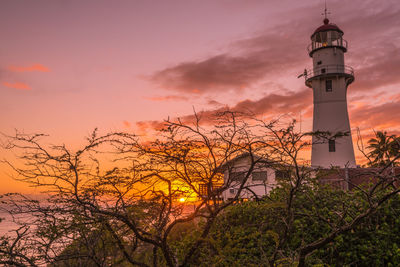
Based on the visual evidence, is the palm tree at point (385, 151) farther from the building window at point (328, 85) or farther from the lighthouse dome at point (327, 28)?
the lighthouse dome at point (327, 28)

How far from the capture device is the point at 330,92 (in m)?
26.0

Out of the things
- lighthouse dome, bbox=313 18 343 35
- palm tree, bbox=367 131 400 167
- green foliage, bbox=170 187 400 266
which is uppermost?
lighthouse dome, bbox=313 18 343 35

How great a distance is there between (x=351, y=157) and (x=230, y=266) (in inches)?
828

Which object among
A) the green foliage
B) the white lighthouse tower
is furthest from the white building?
the green foliage

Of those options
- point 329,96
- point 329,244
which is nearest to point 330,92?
point 329,96

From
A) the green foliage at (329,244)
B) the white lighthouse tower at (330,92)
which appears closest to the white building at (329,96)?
the white lighthouse tower at (330,92)

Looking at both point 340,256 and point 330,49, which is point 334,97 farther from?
point 340,256

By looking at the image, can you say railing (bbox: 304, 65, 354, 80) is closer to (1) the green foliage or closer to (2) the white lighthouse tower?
(2) the white lighthouse tower

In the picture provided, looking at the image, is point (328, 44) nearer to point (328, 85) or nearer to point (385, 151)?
point (328, 85)

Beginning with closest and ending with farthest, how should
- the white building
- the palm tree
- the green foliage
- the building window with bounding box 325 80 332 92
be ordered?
the palm tree
the green foliage
the white building
the building window with bounding box 325 80 332 92

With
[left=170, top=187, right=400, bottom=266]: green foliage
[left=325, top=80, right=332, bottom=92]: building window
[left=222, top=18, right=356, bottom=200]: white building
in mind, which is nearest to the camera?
[left=170, top=187, right=400, bottom=266]: green foliage

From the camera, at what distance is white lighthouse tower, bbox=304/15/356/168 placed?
24906 mm

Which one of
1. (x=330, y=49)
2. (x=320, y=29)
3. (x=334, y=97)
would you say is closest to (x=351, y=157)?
(x=334, y=97)

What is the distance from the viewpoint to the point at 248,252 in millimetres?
7188
